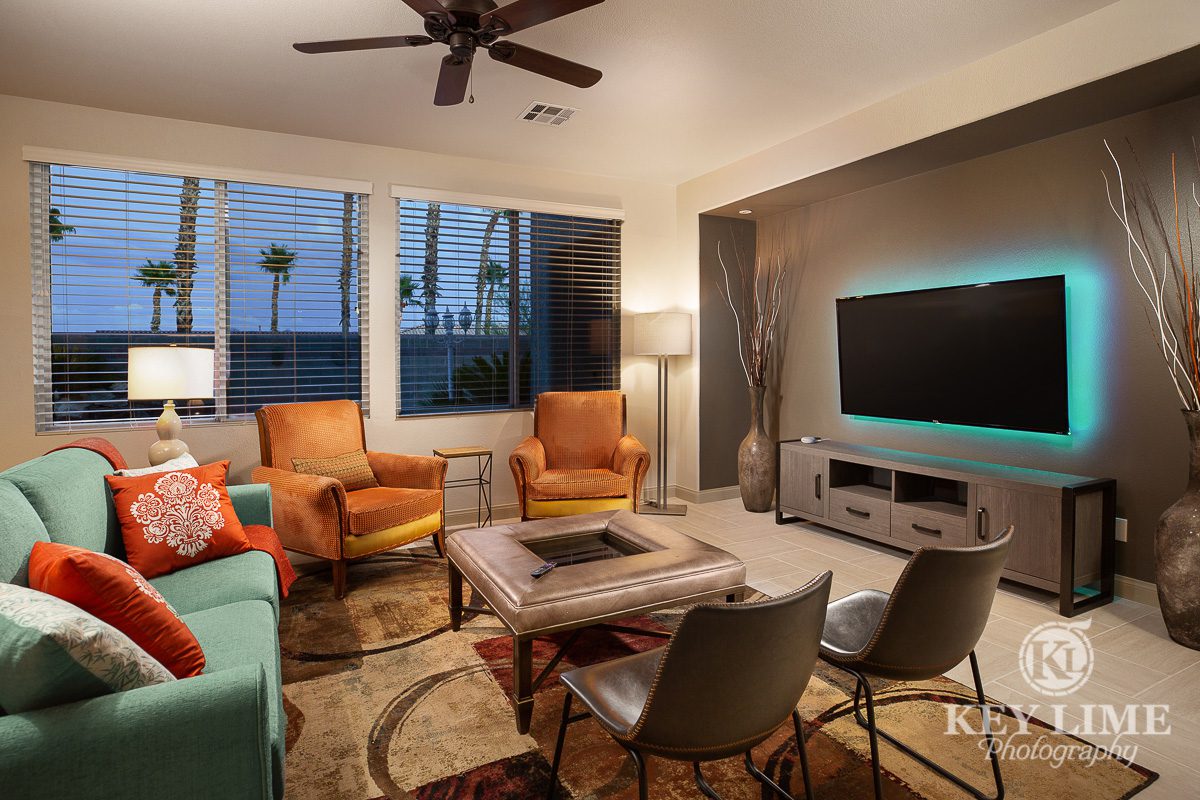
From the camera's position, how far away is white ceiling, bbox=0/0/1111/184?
2.77m

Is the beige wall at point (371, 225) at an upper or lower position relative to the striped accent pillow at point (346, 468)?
upper

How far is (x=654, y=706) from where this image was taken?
1.35 meters

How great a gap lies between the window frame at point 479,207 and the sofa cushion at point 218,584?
228cm

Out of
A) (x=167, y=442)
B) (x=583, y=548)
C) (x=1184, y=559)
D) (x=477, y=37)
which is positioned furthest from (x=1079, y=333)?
(x=167, y=442)

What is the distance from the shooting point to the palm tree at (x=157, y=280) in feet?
13.0

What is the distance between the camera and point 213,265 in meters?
4.15

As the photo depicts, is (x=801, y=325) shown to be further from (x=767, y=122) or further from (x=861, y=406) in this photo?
(x=767, y=122)

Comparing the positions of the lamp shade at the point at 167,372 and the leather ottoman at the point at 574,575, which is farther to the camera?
the lamp shade at the point at 167,372

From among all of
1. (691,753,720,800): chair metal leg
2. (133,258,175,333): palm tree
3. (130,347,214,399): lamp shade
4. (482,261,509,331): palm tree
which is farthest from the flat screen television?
(133,258,175,333): palm tree

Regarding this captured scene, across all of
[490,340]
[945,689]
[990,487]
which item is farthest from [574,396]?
[945,689]

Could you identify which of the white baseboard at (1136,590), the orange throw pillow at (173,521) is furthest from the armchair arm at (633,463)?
the white baseboard at (1136,590)
